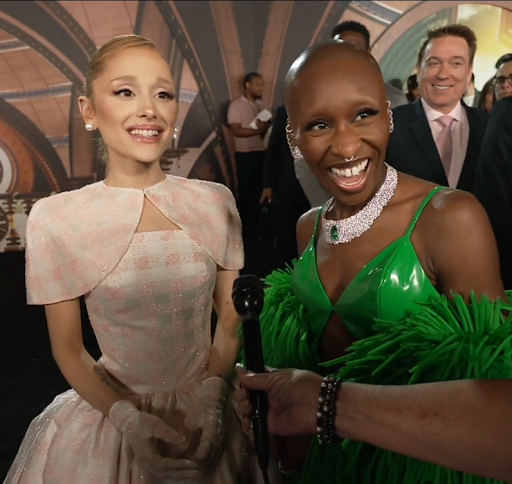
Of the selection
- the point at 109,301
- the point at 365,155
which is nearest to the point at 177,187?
the point at 109,301

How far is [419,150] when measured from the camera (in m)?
1.85

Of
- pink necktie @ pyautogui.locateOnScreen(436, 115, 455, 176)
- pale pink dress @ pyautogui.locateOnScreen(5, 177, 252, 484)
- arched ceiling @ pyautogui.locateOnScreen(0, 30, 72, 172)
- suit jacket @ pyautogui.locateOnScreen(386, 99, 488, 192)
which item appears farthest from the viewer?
arched ceiling @ pyautogui.locateOnScreen(0, 30, 72, 172)

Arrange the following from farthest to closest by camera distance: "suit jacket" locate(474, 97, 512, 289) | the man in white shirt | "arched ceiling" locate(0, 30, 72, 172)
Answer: the man in white shirt < "arched ceiling" locate(0, 30, 72, 172) < "suit jacket" locate(474, 97, 512, 289)

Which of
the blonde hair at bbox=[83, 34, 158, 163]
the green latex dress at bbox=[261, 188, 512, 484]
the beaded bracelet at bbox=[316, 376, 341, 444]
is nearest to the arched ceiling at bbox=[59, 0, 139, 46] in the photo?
the blonde hair at bbox=[83, 34, 158, 163]

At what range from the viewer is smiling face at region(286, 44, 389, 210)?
90 centimetres

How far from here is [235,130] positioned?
17.1 ft

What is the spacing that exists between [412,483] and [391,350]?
0.19m

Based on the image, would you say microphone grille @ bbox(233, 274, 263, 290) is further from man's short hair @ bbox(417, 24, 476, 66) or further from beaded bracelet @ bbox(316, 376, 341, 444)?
man's short hair @ bbox(417, 24, 476, 66)

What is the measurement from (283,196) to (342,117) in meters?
1.56

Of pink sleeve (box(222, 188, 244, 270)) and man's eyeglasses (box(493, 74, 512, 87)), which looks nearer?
pink sleeve (box(222, 188, 244, 270))

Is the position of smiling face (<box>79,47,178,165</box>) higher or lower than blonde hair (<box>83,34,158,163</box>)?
lower

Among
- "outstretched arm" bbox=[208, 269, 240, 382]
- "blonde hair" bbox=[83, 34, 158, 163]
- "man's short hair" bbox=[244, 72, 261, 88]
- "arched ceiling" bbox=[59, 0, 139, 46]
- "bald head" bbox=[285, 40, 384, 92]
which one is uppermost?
"arched ceiling" bbox=[59, 0, 139, 46]

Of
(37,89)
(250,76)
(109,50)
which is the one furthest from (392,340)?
(250,76)

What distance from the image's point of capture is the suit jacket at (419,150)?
72.1 inches
